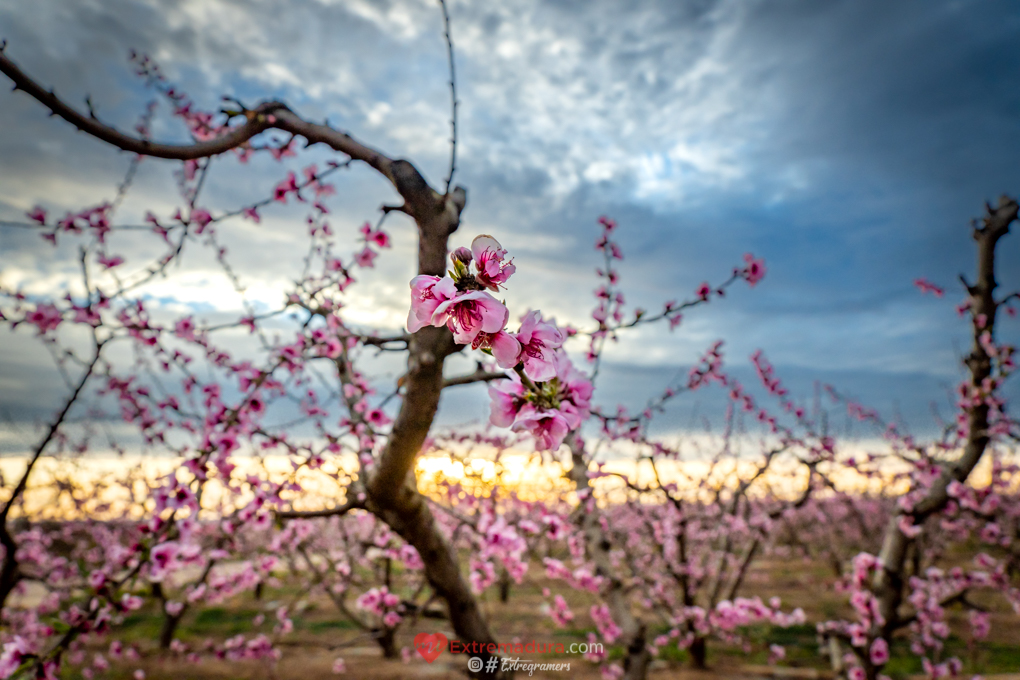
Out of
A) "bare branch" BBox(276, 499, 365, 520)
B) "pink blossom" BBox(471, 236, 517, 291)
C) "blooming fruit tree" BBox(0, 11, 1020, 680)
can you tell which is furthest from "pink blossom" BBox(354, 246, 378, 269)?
"pink blossom" BBox(471, 236, 517, 291)

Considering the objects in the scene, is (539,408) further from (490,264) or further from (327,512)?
(327,512)

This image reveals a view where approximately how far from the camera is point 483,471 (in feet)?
10.9

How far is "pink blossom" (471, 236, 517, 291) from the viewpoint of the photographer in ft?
3.31

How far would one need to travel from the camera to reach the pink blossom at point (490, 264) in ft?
3.31

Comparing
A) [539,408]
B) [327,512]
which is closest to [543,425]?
[539,408]

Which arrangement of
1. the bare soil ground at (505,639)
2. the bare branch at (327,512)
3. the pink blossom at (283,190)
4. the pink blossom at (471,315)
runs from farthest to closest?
the bare soil ground at (505,639)
the pink blossom at (283,190)
the bare branch at (327,512)
the pink blossom at (471,315)

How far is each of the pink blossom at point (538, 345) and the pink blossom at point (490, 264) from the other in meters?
0.09

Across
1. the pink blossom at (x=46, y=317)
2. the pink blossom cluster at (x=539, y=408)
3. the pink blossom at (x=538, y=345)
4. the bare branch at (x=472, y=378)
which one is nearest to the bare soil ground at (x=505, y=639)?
the bare branch at (x=472, y=378)

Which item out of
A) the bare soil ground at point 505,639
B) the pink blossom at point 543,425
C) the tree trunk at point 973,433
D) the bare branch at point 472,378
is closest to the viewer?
the pink blossom at point 543,425

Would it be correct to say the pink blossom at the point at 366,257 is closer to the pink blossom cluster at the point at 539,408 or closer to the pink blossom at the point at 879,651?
the pink blossom cluster at the point at 539,408

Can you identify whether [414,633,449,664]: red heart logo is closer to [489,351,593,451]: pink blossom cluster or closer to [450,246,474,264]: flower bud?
[489,351,593,451]: pink blossom cluster

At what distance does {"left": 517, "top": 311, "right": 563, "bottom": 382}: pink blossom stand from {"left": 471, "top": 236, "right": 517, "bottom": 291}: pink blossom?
0.09 m

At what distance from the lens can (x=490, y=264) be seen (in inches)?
40.0

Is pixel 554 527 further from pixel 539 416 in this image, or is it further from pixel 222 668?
pixel 222 668
